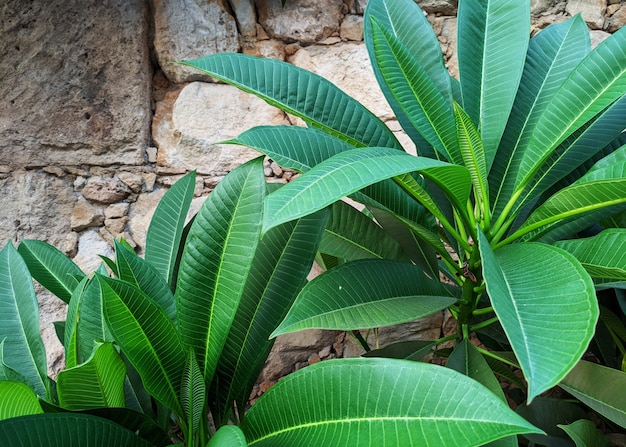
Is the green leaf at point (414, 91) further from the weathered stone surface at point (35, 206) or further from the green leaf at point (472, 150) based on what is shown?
the weathered stone surface at point (35, 206)

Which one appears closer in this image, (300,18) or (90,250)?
(90,250)

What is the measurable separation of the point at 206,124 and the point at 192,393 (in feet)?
2.69

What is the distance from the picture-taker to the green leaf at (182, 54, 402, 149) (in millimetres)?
832

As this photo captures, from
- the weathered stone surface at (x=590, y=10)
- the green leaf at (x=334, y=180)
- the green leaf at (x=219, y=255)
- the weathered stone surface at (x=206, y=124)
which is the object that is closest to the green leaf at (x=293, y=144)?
the green leaf at (x=219, y=255)

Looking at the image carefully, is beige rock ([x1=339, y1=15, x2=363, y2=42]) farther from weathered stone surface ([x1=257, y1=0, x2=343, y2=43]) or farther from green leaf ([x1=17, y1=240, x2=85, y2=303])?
green leaf ([x1=17, y1=240, x2=85, y2=303])

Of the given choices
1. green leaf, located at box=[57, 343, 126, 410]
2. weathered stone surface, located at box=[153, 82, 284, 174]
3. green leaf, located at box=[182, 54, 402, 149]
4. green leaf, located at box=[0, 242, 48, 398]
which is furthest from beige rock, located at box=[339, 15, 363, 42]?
green leaf, located at box=[57, 343, 126, 410]

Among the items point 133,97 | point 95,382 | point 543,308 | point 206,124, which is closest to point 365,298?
point 543,308

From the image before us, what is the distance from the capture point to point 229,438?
0.57m

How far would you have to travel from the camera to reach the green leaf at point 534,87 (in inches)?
35.8

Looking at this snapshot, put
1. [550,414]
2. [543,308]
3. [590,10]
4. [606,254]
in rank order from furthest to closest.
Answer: [590,10] → [550,414] → [606,254] → [543,308]

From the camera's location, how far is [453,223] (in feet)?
3.18

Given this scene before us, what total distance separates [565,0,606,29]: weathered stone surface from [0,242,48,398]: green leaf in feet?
4.81

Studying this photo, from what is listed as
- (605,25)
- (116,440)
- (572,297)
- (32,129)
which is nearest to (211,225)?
(116,440)

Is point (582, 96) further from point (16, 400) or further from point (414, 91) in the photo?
point (16, 400)
